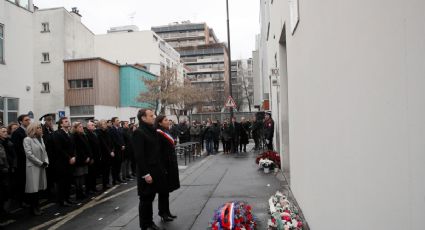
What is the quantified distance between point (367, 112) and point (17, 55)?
2212 centimetres

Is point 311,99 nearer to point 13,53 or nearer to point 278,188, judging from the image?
point 278,188

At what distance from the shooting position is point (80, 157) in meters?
9.11

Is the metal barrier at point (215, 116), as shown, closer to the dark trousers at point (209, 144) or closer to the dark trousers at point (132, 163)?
the dark trousers at point (209, 144)

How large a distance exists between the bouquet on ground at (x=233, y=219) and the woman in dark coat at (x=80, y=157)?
4.72 metres

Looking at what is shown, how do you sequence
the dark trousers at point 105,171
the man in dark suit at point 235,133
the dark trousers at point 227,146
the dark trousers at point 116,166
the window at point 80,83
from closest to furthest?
the dark trousers at point 105,171, the dark trousers at point 116,166, the man in dark suit at point 235,133, the dark trousers at point 227,146, the window at point 80,83

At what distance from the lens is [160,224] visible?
646 cm

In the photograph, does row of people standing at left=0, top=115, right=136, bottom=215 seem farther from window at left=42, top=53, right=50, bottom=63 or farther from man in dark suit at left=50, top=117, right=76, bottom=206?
window at left=42, top=53, right=50, bottom=63

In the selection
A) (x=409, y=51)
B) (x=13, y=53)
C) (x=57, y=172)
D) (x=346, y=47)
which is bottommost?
(x=57, y=172)

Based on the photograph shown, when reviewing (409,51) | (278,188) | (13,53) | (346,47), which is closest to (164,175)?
(278,188)

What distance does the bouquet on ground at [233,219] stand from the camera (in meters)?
5.22

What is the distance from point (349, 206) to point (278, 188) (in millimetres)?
5874

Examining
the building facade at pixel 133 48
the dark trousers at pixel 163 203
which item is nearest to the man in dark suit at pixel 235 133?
the dark trousers at pixel 163 203

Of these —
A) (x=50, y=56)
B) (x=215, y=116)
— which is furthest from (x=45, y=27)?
(x=215, y=116)

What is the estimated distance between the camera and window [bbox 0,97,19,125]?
19781 mm
